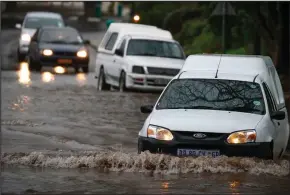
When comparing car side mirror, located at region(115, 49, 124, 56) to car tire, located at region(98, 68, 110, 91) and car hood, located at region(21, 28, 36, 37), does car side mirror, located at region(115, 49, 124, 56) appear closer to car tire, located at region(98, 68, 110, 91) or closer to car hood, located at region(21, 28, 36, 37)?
car tire, located at region(98, 68, 110, 91)

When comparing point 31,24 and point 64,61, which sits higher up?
point 64,61

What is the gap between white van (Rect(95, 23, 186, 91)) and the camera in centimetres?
2712

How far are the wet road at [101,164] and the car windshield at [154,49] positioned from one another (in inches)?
208

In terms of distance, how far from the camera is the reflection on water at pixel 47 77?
32409 millimetres

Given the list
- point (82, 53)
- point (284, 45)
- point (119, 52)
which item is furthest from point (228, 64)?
point (82, 53)

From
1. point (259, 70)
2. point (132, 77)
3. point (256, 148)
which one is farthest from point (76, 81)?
point (256, 148)

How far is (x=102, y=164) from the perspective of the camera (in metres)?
13.6

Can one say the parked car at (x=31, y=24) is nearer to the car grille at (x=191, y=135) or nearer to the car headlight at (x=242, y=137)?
the car grille at (x=191, y=135)

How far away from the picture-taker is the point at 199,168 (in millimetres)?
12922

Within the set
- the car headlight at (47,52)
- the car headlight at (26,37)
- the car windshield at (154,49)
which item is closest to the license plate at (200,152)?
the car windshield at (154,49)

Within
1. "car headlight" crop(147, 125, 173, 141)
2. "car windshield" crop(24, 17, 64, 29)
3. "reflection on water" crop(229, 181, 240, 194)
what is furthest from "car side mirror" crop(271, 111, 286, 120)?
"car windshield" crop(24, 17, 64, 29)

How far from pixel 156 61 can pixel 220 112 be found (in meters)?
13.7

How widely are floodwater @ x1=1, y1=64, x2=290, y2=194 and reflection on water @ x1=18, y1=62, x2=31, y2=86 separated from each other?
8657mm

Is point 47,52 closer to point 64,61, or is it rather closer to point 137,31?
point 64,61
